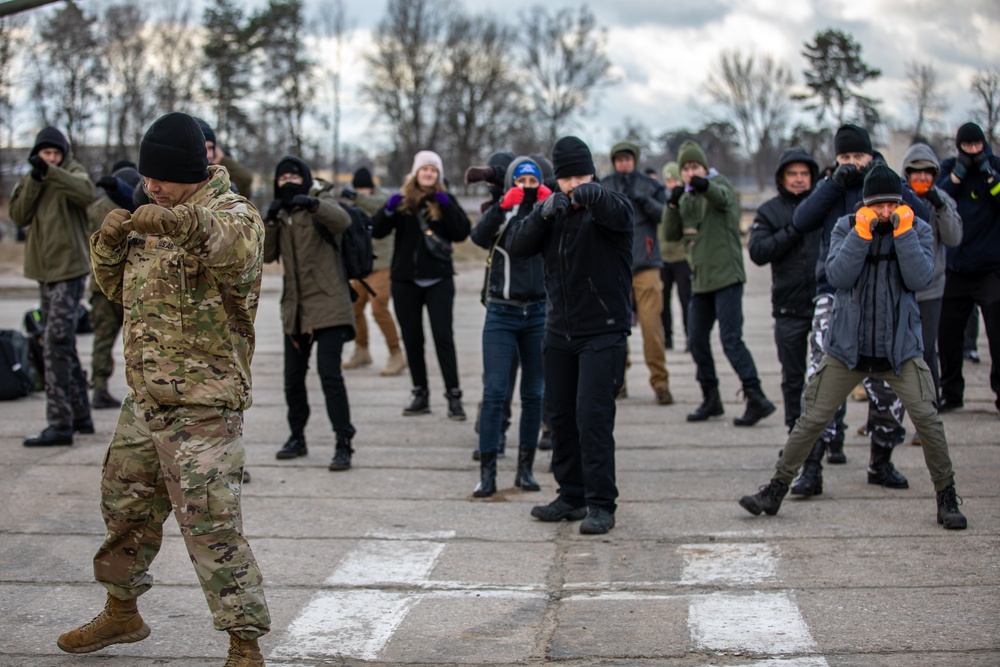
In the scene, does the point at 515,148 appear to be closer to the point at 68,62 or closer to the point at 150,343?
the point at 68,62

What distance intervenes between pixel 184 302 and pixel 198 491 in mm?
679

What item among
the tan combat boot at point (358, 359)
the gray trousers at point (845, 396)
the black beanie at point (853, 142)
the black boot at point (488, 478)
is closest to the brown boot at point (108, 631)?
the black boot at point (488, 478)

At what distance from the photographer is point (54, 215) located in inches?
348

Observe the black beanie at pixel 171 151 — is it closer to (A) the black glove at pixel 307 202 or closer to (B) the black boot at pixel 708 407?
(A) the black glove at pixel 307 202

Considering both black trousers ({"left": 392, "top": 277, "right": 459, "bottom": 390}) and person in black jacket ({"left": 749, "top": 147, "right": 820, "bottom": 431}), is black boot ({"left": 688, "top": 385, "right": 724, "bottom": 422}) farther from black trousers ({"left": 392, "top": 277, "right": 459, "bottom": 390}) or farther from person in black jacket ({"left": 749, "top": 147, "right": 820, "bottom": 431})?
black trousers ({"left": 392, "top": 277, "right": 459, "bottom": 390})

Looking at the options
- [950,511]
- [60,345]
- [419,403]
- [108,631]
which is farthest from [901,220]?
[60,345]

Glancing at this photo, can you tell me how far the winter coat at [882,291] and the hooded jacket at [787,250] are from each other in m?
1.39

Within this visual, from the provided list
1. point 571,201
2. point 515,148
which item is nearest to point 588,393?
point 571,201

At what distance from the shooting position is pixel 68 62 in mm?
50812

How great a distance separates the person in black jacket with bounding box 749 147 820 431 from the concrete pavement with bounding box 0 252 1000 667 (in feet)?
2.27

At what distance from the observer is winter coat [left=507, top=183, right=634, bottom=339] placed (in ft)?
21.3

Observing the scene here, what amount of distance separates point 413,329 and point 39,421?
305cm

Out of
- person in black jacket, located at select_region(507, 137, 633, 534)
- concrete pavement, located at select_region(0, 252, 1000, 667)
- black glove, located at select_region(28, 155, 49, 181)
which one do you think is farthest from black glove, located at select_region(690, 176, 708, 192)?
black glove, located at select_region(28, 155, 49, 181)

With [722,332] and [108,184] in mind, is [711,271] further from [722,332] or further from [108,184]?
[108,184]
